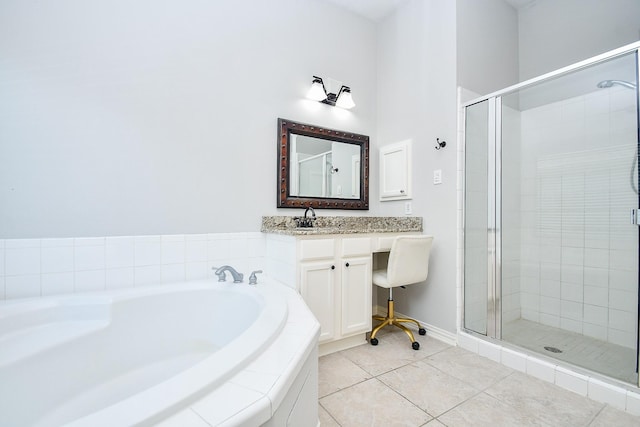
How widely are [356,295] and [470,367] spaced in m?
0.84

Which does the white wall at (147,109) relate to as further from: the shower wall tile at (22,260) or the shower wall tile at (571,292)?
the shower wall tile at (571,292)

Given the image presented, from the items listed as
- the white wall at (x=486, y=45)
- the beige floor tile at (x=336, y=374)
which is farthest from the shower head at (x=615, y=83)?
the beige floor tile at (x=336, y=374)

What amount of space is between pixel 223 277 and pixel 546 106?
2560 mm

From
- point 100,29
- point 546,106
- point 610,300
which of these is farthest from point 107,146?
point 610,300

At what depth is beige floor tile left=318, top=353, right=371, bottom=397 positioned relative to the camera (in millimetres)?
1616

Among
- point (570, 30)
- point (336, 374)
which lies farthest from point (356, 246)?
point (570, 30)

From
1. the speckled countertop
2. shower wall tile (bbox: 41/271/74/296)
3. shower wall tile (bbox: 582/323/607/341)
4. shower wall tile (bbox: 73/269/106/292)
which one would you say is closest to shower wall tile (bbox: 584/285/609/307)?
shower wall tile (bbox: 582/323/607/341)

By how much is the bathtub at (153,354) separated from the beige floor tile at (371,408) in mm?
258

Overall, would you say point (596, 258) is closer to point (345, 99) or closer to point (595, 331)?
point (595, 331)

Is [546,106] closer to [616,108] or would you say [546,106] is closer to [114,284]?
[616,108]

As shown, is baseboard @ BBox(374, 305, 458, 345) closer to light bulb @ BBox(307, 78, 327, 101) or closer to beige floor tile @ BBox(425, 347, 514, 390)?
beige floor tile @ BBox(425, 347, 514, 390)

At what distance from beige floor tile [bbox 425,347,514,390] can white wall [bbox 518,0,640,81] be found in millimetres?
2612

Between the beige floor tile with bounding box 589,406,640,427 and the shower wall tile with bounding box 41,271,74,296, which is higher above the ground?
the shower wall tile with bounding box 41,271,74,296

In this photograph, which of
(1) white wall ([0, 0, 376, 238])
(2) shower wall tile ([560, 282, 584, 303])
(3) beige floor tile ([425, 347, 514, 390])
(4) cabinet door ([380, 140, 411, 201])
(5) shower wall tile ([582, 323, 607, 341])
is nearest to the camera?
(1) white wall ([0, 0, 376, 238])
